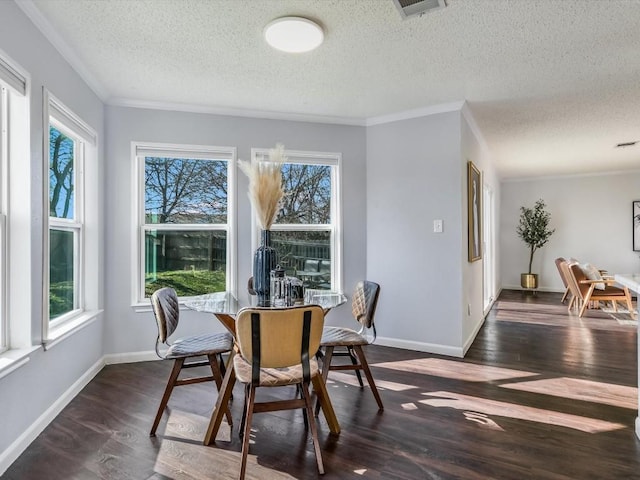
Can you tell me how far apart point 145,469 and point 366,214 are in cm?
300

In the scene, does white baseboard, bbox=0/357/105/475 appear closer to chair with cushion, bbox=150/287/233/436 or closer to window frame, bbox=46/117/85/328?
window frame, bbox=46/117/85/328

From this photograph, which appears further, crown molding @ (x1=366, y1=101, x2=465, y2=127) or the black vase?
crown molding @ (x1=366, y1=101, x2=465, y2=127)

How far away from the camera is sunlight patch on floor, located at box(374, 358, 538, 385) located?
3.11 m

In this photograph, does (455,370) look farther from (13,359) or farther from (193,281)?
(13,359)

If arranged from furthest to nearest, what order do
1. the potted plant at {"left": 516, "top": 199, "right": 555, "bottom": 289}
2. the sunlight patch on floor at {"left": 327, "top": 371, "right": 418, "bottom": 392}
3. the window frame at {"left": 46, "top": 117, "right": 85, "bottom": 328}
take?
the potted plant at {"left": 516, "top": 199, "right": 555, "bottom": 289}, the window frame at {"left": 46, "top": 117, "right": 85, "bottom": 328}, the sunlight patch on floor at {"left": 327, "top": 371, "right": 418, "bottom": 392}

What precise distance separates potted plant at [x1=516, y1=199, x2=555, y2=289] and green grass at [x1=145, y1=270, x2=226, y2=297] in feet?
21.4

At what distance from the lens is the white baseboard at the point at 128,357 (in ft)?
11.2

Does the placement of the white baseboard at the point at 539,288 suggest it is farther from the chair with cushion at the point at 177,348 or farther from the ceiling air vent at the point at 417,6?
the chair with cushion at the point at 177,348

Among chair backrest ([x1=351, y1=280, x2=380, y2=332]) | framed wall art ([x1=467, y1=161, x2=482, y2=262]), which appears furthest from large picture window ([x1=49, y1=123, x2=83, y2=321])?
framed wall art ([x1=467, y1=161, x2=482, y2=262])

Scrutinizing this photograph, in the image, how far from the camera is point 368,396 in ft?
8.93

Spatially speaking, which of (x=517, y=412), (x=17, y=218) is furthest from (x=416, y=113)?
(x=17, y=218)

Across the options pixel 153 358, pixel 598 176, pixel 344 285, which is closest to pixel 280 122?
pixel 344 285

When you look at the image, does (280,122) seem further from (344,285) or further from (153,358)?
(153,358)

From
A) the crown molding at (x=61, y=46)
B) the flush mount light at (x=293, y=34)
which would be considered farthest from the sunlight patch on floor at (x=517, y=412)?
the crown molding at (x=61, y=46)
